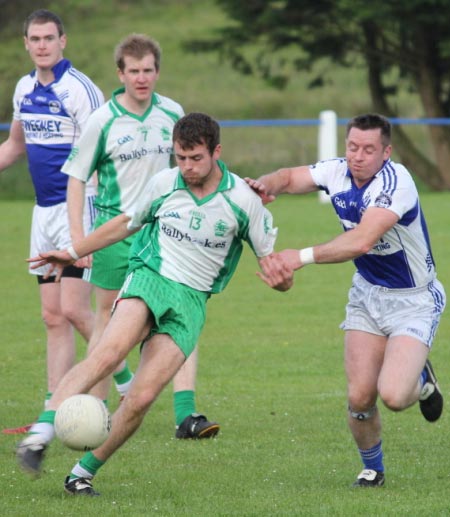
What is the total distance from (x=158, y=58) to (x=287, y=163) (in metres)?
19.3

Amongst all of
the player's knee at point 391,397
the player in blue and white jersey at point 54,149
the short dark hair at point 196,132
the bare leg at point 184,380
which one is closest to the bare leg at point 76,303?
the player in blue and white jersey at point 54,149

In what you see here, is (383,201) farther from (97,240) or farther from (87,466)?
(87,466)

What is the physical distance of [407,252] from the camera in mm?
6707

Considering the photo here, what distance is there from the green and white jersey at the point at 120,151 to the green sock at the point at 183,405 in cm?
125

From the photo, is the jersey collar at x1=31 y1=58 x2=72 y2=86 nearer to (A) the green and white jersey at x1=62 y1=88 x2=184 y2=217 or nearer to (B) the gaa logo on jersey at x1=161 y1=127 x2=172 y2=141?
(A) the green and white jersey at x1=62 y1=88 x2=184 y2=217

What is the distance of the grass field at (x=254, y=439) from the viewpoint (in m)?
6.25

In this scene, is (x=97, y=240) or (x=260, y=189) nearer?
(x=260, y=189)

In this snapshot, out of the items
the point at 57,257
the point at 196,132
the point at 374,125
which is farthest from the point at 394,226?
the point at 57,257

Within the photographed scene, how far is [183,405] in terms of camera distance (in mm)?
7965

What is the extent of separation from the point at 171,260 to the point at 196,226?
0.22 meters

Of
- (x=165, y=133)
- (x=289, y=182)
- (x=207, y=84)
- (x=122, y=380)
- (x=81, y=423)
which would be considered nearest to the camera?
(x=81, y=423)

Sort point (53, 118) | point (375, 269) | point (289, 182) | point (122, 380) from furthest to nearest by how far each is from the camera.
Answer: point (122, 380) < point (53, 118) < point (289, 182) < point (375, 269)

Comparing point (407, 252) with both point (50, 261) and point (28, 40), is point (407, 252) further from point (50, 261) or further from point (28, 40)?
point (28, 40)

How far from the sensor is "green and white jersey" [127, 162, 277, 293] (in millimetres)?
6457
